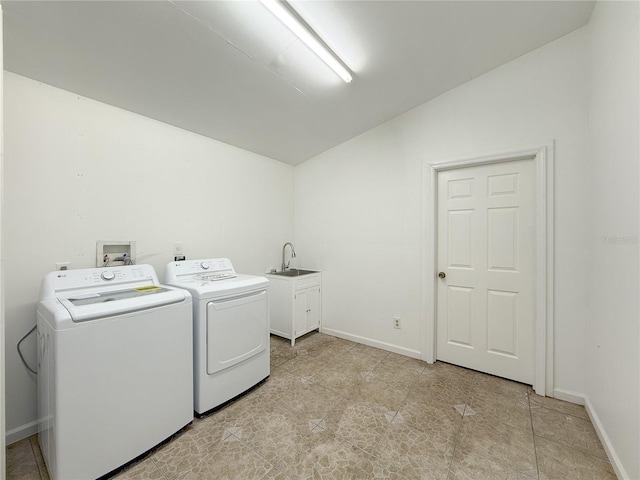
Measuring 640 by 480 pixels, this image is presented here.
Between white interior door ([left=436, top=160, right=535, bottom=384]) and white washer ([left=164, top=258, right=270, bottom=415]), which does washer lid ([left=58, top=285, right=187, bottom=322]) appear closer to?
white washer ([left=164, top=258, right=270, bottom=415])

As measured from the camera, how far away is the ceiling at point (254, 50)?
148cm

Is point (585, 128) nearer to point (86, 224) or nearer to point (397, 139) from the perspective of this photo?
point (397, 139)

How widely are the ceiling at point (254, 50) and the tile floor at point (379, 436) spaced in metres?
2.33

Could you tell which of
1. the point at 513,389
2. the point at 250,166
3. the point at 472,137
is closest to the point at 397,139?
the point at 472,137

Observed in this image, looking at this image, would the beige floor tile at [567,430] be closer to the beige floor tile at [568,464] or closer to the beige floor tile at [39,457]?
the beige floor tile at [568,464]

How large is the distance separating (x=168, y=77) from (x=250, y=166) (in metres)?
1.29

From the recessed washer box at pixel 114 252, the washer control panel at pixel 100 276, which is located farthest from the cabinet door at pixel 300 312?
the recessed washer box at pixel 114 252

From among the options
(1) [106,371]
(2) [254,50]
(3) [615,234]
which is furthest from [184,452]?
(3) [615,234]

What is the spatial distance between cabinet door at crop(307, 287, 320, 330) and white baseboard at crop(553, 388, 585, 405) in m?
2.28

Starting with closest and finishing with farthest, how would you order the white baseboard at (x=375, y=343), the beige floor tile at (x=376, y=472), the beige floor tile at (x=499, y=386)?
the beige floor tile at (x=376, y=472), the beige floor tile at (x=499, y=386), the white baseboard at (x=375, y=343)

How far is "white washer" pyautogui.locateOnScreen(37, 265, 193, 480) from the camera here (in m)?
1.26

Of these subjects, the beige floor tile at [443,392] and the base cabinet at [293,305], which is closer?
the beige floor tile at [443,392]

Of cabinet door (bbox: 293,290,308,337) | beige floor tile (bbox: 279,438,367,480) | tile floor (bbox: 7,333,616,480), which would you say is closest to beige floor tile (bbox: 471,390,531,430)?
tile floor (bbox: 7,333,616,480)

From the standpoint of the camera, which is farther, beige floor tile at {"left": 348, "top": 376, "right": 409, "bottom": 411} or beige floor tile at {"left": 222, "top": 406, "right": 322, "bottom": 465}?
beige floor tile at {"left": 348, "top": 376, "right": 409, "bottom": 411}
